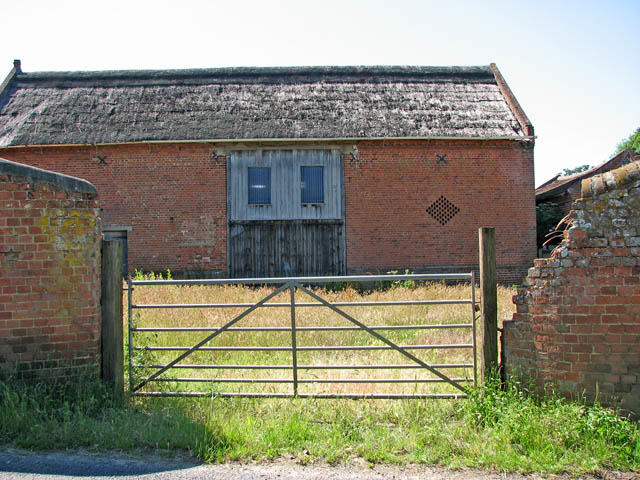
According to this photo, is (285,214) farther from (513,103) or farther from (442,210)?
(513,103)

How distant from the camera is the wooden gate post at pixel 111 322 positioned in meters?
5.31

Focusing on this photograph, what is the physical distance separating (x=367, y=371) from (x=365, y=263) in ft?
33.7

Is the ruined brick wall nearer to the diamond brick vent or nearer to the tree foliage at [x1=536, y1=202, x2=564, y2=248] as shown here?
the diamond brick vent

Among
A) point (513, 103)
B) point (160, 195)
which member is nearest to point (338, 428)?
point (160, 195)

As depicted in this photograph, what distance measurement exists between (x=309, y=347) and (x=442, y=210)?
12.1 meters

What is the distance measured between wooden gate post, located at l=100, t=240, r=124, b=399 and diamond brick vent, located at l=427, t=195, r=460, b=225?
12847 mm

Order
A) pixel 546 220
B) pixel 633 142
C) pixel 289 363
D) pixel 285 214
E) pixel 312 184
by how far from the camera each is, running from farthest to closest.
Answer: pixel 633 142 → pixel 546 220 → pixel 312 184 → pixel 285 214 → pixel 289 363

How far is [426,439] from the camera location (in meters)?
4.24

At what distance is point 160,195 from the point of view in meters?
16.3

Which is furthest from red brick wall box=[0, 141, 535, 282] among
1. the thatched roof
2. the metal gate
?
the metal gate

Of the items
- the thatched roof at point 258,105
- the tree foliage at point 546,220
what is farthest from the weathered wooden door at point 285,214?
the tree foliage at point 546,220

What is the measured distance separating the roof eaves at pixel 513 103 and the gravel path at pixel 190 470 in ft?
48.7

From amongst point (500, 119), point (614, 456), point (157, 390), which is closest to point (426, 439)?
point (614, 456)

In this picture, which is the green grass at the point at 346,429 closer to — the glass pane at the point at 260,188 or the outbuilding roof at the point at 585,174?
the glass pane at the point at 260,188
